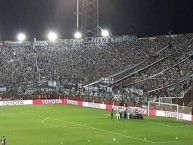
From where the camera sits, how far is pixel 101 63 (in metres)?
81.8

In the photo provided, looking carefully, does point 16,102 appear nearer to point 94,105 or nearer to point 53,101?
point 53,101

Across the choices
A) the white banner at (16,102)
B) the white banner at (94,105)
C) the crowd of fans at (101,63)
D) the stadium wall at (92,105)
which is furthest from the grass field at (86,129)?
the crowd of fans at (101,63)

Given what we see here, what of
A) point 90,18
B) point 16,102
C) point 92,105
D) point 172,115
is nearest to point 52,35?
point 90,18

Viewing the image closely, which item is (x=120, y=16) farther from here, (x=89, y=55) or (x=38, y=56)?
(x=38, y=56)

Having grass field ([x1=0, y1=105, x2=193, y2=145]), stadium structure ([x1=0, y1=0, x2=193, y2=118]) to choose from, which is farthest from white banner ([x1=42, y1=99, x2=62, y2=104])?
grass field ([x1=0, y1=105, x2=193, y2=145])

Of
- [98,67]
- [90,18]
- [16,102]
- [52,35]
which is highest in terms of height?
[90,18]

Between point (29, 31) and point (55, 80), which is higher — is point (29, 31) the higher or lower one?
the higher one

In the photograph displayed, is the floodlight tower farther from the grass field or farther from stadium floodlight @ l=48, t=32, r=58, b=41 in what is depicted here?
the grass field

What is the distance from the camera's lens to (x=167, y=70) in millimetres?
69125

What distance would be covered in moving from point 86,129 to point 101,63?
3831cm

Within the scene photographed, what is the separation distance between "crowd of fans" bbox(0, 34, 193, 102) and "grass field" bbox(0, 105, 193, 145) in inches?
576

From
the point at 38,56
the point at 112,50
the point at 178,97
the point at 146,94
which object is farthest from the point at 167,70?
the point at 38,56

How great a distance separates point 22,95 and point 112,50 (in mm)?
19616

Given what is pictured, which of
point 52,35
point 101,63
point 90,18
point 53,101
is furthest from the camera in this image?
point 52,35
